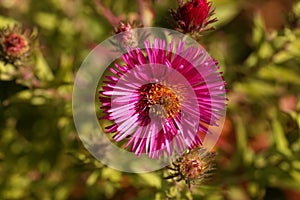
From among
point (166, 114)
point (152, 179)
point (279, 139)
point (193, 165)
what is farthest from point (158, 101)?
point (279, 139)

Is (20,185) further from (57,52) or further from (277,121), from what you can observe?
(277,121)

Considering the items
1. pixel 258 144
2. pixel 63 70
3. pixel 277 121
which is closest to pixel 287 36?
pixel 277 121

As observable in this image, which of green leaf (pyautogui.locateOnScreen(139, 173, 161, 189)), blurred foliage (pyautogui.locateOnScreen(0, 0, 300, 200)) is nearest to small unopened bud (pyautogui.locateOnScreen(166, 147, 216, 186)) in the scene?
blurred foliage (pyautogui.locateOnScreen(0, 0, 300, 200))

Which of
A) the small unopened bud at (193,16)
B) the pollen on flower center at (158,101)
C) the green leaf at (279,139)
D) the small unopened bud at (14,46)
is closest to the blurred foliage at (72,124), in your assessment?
the green leaf at (279,139)

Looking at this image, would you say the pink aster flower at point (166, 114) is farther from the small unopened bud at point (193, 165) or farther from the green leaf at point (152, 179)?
the green leaf at point (152, 179)

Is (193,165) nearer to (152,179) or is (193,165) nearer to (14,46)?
(152,179)
